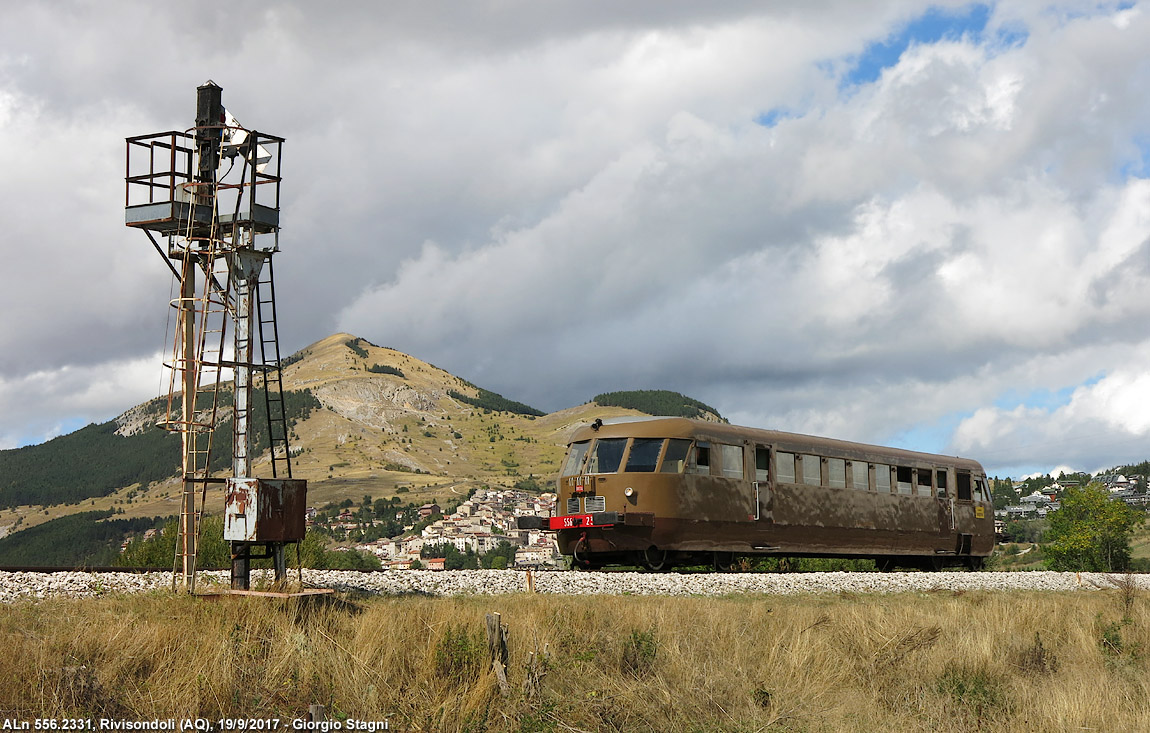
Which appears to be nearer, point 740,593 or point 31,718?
point 31,718

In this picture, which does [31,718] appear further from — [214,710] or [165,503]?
[165,503]

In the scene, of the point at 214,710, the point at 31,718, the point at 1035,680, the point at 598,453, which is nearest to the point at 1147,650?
the point at 1035,680

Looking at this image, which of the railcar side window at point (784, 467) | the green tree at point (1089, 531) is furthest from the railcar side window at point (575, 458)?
the green tree at point (1089, 531)

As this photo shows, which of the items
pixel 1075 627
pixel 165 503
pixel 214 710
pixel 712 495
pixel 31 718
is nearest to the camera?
pixel 31 718

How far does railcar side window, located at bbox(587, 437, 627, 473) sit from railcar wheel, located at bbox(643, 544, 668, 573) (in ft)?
6.19

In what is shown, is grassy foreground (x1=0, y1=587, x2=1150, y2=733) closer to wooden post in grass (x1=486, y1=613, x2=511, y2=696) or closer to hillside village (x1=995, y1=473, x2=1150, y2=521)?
wooden post in grass (x1=486, y1=613, x2=511, y2=696)

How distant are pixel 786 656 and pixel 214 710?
6.23m

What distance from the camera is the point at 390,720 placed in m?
8.41

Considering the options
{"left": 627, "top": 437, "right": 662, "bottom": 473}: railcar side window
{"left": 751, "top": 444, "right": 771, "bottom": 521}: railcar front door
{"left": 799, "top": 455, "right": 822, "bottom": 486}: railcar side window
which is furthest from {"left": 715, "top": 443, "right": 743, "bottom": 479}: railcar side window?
{"left": 799, "top": 455, "right": 822, "bottom": 486}: railcar side window

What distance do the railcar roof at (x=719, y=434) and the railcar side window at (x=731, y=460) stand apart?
21 cm

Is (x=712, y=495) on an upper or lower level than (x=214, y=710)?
upper

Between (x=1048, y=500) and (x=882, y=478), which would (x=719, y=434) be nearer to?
(x=882, y=478)

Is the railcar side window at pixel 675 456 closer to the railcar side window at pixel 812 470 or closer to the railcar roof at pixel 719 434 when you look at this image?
the railcar roof at pixel 719 434

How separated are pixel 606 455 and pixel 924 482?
10813mm
